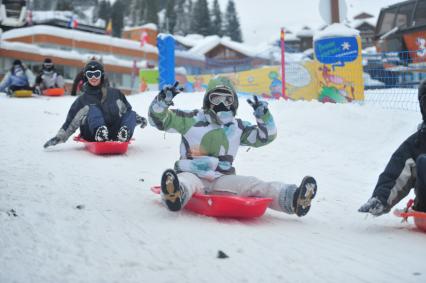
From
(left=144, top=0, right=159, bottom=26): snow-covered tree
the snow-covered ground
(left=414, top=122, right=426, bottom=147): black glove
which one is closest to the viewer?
the snow-covered ground

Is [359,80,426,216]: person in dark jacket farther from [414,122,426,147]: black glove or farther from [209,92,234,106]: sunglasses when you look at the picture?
[209,92,234,106]: sunglasses

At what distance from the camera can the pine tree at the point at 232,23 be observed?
56.5 meters

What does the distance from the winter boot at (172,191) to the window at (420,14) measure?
1118 centimetres

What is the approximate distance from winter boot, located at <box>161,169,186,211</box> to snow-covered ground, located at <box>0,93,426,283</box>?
10cm

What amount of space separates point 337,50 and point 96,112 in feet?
14.3

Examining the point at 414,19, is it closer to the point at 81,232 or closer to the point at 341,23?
the point at 341,23

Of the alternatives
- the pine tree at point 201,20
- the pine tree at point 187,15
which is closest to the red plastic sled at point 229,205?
the pine tree at point 201,20

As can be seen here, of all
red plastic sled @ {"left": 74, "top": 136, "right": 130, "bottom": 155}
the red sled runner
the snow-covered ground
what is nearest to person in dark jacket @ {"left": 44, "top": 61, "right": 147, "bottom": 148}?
red plastic sled @ {"left": 74, "top": 136, "right": 130, "bottom": 155}

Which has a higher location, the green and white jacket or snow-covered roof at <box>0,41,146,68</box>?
snow-covered roof at <box>0,41,146,68</box>

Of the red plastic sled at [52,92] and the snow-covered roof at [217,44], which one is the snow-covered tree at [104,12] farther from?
the red plastic sled at [52,92]

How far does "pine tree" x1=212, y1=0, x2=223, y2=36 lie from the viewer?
52625mm

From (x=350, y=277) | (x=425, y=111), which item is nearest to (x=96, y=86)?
(x=425, y=111)

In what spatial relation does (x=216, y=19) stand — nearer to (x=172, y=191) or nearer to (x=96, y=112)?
(x=96, y=112)

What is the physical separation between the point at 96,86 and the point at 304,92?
186 inches
